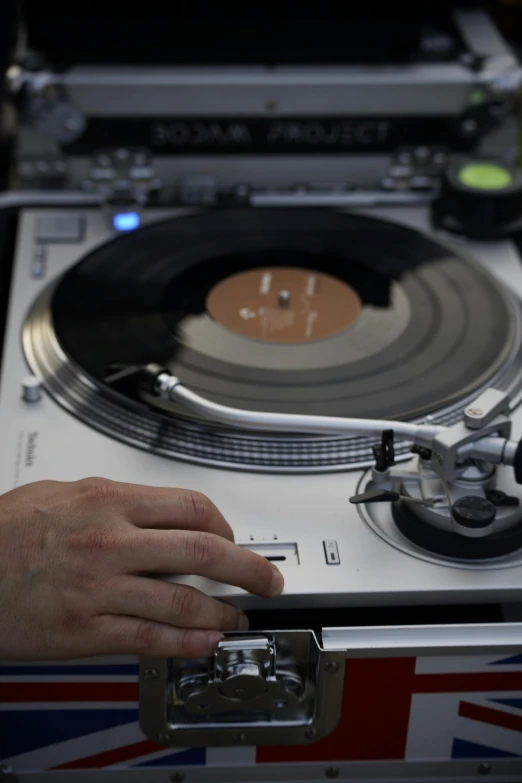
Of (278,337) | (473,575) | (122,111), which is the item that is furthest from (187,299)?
(473,575)

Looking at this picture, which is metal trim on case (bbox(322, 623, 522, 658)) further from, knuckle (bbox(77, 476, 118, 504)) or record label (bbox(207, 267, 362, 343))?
record label (bbox(207, 267, 362, 343))

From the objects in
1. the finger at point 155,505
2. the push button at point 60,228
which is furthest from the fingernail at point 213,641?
the push button at point 60,228

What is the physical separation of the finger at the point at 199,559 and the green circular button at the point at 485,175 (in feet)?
2.70

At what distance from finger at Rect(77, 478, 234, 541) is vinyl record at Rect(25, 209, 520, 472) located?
17 cm

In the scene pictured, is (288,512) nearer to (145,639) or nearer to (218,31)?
(145,639)

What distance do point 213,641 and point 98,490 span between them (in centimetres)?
18

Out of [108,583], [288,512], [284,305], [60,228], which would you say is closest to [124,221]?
[60,228]

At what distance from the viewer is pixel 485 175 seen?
166 cm

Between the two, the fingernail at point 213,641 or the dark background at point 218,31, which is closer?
the fingernail at point 213,641

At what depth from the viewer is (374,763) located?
117 centimetres

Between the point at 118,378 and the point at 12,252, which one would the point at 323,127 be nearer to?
the point at 12,252

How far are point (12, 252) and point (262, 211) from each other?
0.38 m

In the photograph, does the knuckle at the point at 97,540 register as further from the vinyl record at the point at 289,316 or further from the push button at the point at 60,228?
the push button at the point at 60,228

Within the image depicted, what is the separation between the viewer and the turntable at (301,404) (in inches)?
42.2
